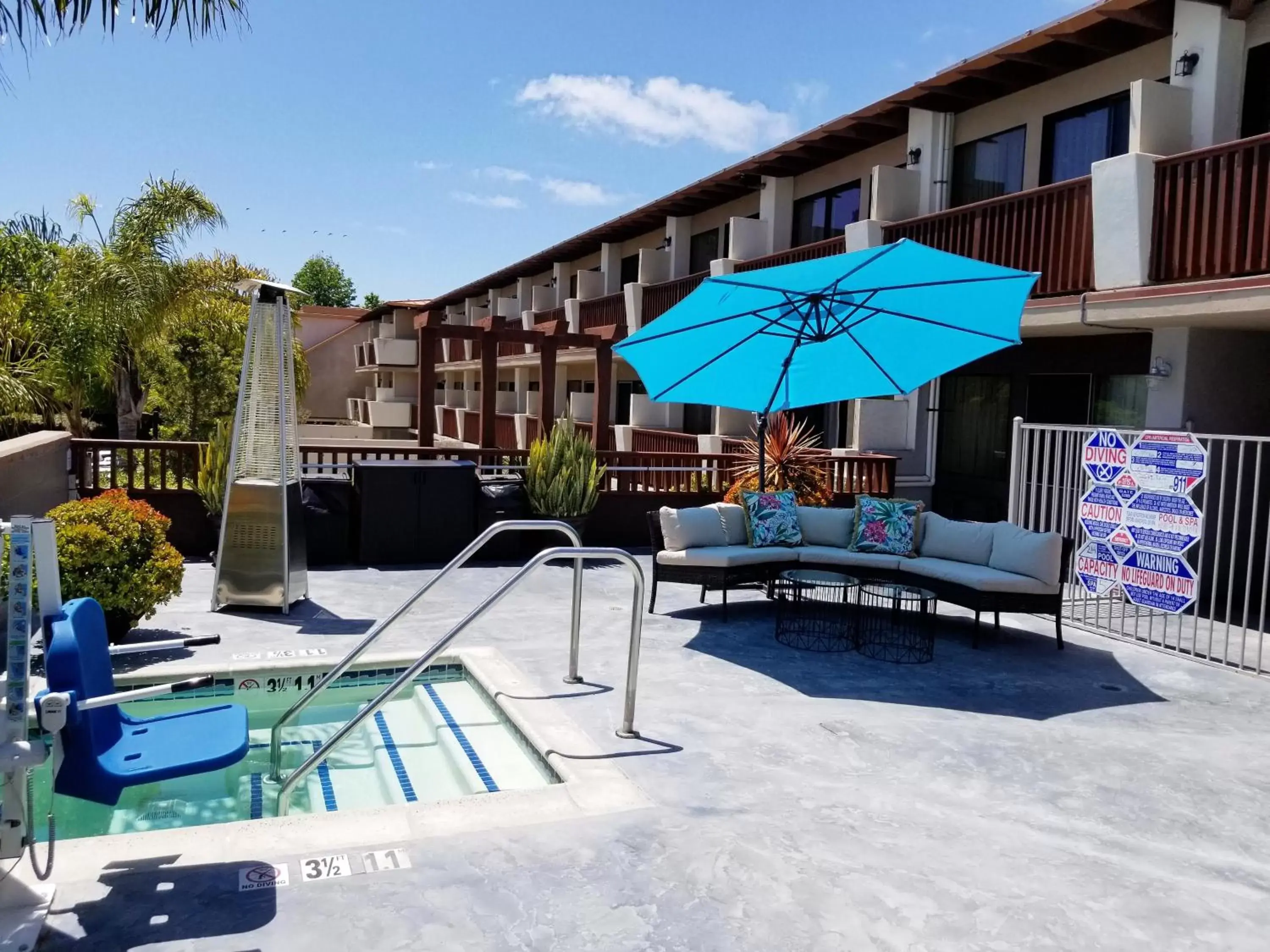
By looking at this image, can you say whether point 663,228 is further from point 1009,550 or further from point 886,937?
point 886,937

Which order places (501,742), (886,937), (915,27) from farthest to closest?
(915,27) < (501,742) < (886,937)

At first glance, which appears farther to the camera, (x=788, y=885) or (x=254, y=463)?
(x=254, y=463)

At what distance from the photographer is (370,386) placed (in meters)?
45.7

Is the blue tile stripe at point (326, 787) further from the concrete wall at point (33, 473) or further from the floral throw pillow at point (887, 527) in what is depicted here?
the floral throw pillow at point (887, 527)

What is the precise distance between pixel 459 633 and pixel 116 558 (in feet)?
10.4

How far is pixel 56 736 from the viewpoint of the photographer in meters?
3.44

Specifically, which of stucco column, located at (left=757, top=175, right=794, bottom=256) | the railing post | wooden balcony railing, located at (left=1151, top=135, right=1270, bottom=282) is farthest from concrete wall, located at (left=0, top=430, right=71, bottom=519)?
stucco column, located at (left=757, top=175, right=794, bottom=256)

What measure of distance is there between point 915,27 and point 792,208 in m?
3.68

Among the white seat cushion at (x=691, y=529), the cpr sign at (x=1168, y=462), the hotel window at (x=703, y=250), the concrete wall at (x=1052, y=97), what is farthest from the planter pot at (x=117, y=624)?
the hotel window at (x=703, y=250)

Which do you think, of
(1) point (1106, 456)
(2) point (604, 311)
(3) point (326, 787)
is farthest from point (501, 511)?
(2) point (604, 311)

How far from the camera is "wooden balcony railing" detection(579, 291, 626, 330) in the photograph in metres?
23.0

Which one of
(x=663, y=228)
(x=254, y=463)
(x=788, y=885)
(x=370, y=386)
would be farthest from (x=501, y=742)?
(x=370, y=386)

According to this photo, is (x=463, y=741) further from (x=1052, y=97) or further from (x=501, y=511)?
(x=1052, y=97)

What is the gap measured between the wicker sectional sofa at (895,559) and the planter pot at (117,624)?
4.35 m
